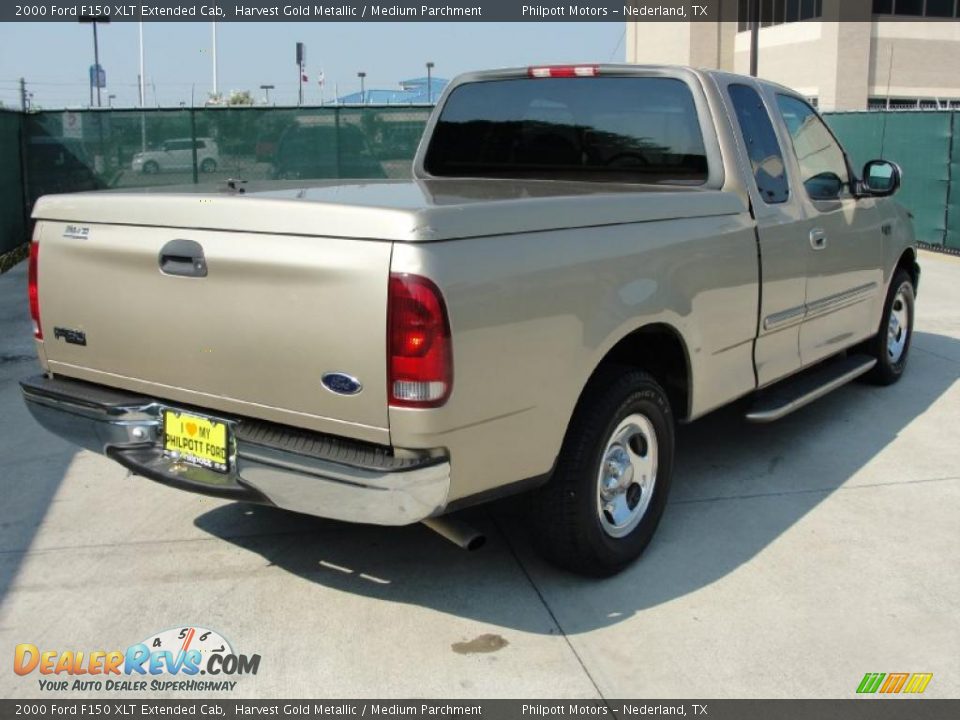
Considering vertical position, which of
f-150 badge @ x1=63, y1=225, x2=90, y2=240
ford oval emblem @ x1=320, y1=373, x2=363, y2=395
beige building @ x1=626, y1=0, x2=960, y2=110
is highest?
beige building @ x1=626, y1=0, x2=960, y2=110

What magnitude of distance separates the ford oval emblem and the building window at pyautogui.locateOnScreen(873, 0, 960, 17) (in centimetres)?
3459

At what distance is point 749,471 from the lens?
211 inches

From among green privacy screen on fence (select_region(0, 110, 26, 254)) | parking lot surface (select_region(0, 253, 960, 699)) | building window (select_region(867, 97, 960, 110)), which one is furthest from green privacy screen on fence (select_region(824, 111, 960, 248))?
building window (select_region(867, 97, 960, 110))

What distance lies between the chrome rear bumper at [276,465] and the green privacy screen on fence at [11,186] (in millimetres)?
10372

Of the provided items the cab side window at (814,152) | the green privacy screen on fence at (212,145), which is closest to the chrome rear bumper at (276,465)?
the cab side window at (814,152)

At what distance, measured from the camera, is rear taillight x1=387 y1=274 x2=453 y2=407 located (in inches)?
119

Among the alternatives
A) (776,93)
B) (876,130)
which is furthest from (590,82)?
(876,130)

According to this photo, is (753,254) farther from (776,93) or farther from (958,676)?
(958,676)

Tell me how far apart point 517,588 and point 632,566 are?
20.8 inches

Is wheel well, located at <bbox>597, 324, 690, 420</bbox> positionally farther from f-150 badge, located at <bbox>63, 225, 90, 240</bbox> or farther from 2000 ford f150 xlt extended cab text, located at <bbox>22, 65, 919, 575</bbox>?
f-150 badge, located at <bbox>63, 225, 90, 240</bbox>

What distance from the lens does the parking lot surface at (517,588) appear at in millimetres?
3412

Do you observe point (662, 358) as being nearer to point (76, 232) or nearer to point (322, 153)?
point (76, 232)

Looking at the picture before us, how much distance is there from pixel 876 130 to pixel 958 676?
1424cm

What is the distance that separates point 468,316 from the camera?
314 cm
